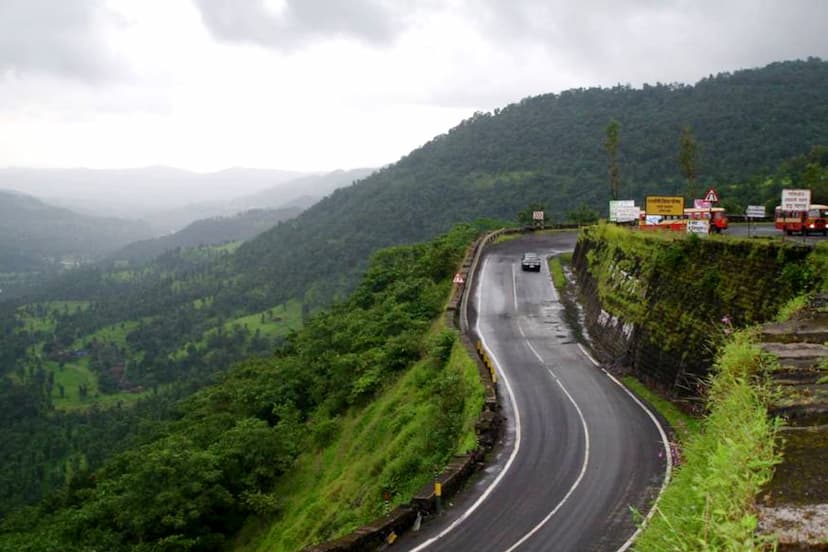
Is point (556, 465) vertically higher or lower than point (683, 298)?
lower

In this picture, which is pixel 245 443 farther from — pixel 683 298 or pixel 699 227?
pixel 699 227

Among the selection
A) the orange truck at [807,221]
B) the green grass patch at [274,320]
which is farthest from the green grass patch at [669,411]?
the green grass patch at [274,320]

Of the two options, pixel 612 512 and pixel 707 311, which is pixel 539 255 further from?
pixel 612 512

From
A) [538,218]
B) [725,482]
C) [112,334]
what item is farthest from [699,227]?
[112,334]

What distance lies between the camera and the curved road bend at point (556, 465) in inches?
461

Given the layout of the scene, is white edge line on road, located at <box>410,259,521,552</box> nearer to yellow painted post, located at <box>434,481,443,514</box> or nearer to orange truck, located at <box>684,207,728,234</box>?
yellow painted post, located at <box>434,481,443,514</box>

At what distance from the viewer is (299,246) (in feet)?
582

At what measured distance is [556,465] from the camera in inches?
581

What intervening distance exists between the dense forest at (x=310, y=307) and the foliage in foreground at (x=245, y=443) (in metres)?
0.12

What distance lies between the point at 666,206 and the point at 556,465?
1954cm

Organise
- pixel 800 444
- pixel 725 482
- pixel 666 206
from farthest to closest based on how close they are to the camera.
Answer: pixel 666 206 < pixel 800 444 < pixel 725 482

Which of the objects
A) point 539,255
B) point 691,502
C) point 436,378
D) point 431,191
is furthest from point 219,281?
point 691,502

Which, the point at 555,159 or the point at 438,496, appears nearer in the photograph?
the point at 438,496

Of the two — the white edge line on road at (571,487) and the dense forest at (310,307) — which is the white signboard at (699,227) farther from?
the dense forest at (310,307)
